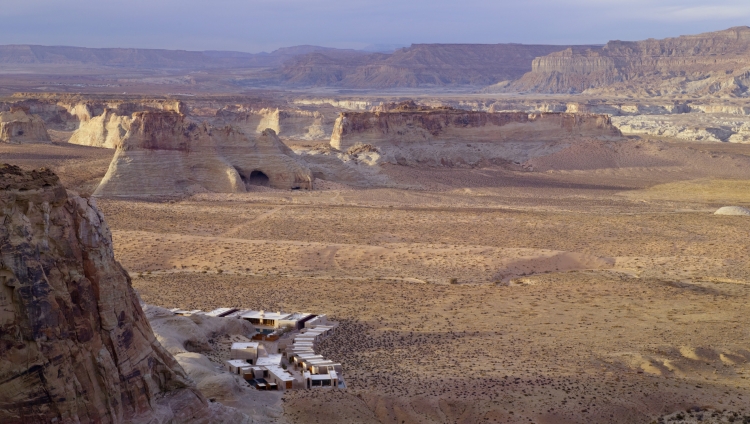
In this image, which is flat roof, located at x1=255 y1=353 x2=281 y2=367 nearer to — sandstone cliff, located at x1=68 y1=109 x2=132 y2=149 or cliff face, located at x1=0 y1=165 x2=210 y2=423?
cliff face, located at x1=0 y1=165 x2=210 y2=423

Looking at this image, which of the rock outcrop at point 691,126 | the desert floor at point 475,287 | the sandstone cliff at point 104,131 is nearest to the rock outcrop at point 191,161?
Answer: the desert floor at point 475,287


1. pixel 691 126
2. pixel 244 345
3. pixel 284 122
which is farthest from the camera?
pixel 691 126

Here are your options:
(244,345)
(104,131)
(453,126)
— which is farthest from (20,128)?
(244,345)

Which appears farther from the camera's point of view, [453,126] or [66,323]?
[453,126]

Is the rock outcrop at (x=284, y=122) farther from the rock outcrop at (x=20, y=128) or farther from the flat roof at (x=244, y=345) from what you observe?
the flat roof at (x=244, y=345)

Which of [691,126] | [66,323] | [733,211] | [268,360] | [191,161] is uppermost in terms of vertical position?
[66,323]

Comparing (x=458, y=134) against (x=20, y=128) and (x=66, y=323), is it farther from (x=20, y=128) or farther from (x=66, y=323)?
(x=66, y=323)

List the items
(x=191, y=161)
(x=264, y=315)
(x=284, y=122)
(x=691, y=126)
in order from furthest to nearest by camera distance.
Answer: (x=691, y=126) → (x=284, y=122) → (x=191, y=161) → (x=264, y=315)

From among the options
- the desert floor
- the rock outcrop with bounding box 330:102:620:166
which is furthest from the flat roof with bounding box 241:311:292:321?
the rock outcrop with bounding box 330:102:620:166
